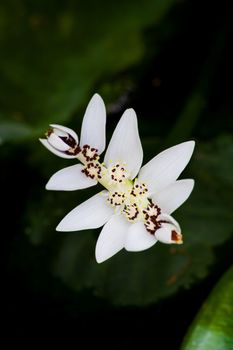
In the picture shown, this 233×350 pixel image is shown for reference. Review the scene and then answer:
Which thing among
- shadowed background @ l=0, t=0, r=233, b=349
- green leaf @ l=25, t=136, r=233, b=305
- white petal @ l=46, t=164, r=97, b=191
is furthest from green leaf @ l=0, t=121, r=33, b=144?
white petal @ l=46, t=164, r=97, b=191

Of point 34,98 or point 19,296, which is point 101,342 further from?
point 34,98

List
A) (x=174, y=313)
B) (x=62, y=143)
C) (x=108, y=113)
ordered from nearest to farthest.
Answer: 1. (x=62, y=143)
2. (x=174, y=313)
3. (x=108, y=113)

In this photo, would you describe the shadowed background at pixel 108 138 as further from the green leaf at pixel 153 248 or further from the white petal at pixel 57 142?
the white petal at pixel 57 142

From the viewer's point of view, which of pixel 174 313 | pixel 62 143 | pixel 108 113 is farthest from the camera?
pixel 108 113

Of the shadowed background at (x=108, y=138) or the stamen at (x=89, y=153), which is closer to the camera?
the stamen at (x=89, y=153)

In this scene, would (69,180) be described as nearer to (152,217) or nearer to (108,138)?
(152,217)

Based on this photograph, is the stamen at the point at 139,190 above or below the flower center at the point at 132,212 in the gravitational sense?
above
